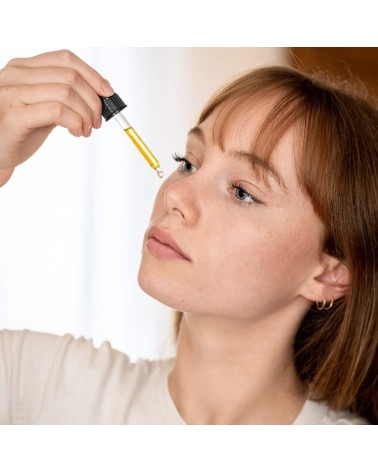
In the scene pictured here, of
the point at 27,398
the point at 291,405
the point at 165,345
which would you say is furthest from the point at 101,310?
the point at 291,405

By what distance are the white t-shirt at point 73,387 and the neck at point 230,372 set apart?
29 mm

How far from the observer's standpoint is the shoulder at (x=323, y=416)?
1.06m

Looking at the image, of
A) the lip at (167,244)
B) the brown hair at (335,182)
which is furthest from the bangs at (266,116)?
the lip at (167,244)

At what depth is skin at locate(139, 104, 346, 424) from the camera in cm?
90

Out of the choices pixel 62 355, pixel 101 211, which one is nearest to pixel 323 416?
pixel 62 355

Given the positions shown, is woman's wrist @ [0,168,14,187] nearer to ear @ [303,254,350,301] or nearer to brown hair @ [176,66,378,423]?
brown hair @ [176,66,378,423]

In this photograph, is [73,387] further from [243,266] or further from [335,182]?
[335,182]

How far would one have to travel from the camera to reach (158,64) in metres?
1.21

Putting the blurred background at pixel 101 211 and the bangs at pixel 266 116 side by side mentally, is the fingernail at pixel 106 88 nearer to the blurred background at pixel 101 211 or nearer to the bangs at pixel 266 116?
the bangs at pixel 266 116

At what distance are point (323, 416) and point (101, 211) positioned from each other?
53cm

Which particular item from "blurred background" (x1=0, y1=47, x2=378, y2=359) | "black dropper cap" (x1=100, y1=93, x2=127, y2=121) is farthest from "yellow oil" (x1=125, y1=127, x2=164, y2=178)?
"blurred background" (x1=0, y1=47, x2=378, y2=359)

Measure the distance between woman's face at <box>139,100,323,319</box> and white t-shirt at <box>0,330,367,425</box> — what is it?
20 centimetres

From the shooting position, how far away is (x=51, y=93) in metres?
0.82
